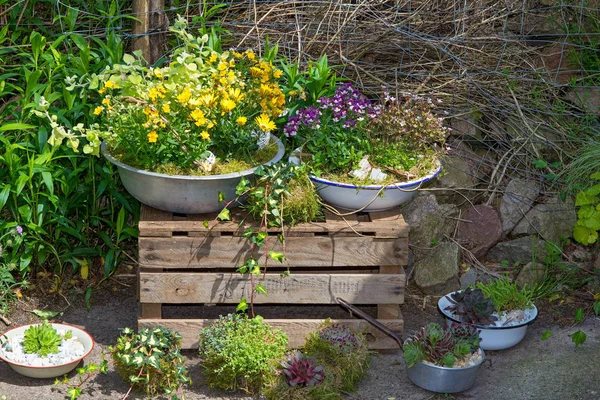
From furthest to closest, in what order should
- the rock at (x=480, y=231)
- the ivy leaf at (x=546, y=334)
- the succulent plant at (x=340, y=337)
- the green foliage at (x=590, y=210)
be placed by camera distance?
the rock at (x=480, y=231)
the green foliage at (x=590, y=210)
the ivy leaf at (x=546, y=334)
the succulent plant at (x=340, y=337)

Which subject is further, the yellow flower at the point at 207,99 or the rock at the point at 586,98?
the rock at the point at 586,98

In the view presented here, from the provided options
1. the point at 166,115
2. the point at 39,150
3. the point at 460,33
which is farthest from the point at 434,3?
the point at 39,150

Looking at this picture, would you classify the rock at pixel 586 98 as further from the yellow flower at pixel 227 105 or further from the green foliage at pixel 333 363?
the yellow flower at pixel 227 105

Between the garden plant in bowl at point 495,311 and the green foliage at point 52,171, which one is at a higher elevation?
the green foliage at point 52,171

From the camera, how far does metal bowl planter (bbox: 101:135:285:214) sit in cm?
351

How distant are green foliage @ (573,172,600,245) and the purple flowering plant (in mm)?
1255

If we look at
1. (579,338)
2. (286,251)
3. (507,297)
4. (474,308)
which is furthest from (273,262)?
(579,338)

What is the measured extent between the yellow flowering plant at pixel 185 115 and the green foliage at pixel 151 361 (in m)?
0.74

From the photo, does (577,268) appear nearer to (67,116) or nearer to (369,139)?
(369,139)

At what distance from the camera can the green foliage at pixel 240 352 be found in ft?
11.3

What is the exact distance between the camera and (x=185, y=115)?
3578mm

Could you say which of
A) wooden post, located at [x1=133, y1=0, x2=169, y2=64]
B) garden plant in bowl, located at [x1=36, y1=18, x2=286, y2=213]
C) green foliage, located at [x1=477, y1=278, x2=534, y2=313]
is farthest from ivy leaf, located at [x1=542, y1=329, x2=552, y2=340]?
wooden post, located at [x1=133, y1=0, x2=169, y2=64]

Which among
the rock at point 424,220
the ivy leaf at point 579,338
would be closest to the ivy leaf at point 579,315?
the ivy leaf at point 579,338

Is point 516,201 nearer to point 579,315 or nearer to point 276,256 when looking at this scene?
point 579,315
